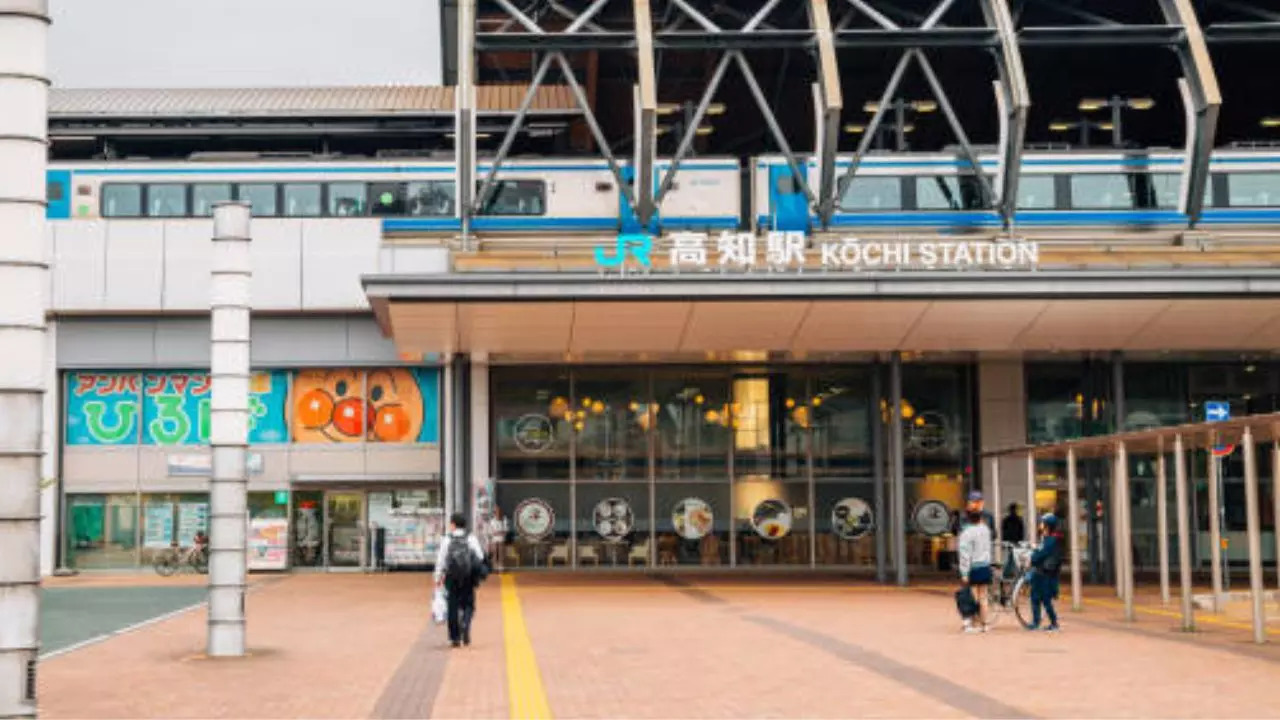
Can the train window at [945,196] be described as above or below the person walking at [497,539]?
above

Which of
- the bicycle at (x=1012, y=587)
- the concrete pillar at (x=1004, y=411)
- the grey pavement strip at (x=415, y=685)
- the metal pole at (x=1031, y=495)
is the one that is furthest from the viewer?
the concrete pillar at (x=1004, y=411)

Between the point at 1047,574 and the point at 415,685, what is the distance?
32.5 ft

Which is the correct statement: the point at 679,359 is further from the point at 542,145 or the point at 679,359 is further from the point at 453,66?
the point at 453,66

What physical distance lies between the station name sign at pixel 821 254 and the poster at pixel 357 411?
12.1 meters

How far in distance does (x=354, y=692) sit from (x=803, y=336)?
19.4 meters

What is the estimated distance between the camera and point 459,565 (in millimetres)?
18672

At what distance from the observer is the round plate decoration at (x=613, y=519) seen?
3919 centimetres

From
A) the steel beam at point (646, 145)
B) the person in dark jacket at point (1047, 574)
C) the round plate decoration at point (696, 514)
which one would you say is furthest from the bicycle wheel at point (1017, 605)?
the steel beam at point (646, 145)

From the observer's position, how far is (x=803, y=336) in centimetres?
3250

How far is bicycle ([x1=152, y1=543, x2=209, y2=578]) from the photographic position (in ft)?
130

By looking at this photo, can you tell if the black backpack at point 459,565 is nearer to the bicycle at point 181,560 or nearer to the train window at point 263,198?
the bicycle at point 181,560

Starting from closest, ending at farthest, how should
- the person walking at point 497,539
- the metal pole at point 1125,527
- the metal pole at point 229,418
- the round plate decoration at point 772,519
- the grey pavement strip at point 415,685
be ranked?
the grey pavement strip at point 415,685, the metal pole at point 229,418, the metal pole at point 1125,527, the person walking at point 497,539, the round plate decoration at point 772,519

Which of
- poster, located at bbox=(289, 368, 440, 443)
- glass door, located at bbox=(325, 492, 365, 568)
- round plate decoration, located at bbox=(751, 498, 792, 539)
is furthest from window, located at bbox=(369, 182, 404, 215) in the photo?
round plate decoration, located at bbox=(751, 498, 792, 539)

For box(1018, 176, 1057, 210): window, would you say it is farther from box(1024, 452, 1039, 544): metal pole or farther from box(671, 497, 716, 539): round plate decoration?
box(1024, 452, 1039, 544): metal pole
